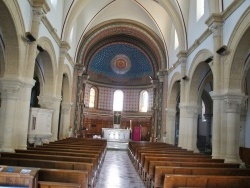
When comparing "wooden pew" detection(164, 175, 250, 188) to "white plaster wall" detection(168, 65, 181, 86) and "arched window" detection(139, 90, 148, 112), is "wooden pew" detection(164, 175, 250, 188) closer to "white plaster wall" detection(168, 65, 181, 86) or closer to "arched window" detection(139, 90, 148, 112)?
"white plaster wall" detection(168, 65, 181, 86)

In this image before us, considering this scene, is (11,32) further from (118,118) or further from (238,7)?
(118,118)

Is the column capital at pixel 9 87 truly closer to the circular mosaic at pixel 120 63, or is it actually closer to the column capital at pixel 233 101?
the column capital at pixel 233 101

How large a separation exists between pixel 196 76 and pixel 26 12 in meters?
9.67

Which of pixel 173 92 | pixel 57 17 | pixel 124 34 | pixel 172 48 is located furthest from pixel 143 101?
pixel 57 17

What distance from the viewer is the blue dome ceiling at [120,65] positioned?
33.1 metres

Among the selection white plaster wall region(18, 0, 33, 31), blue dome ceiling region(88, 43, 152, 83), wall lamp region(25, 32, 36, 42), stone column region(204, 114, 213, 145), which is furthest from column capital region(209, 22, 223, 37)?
blue dome ceiling region(88, 43, 152, 83)

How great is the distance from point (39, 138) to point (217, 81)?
28.0ft

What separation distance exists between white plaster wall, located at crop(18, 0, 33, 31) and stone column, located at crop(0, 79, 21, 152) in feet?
7.76

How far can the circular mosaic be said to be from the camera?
34.0 meters

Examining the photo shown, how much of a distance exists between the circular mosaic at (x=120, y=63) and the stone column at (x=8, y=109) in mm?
23897

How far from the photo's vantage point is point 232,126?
1077 centimetres

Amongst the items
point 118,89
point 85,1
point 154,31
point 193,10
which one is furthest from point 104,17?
point 118,89

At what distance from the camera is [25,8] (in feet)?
36.0

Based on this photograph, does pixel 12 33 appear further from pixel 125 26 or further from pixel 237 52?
pixel 125 26
